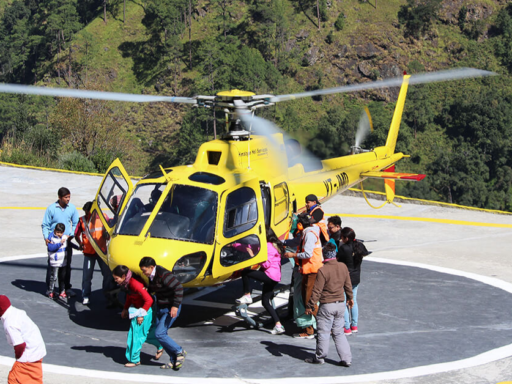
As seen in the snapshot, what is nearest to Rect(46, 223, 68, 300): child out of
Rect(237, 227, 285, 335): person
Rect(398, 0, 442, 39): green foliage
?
Rect(237, 227, 285, 335): person

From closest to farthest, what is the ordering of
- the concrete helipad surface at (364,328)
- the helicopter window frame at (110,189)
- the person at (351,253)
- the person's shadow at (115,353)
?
the concrete helipad surface at (364,328) → the person's shadow at (115,353) → the person at (351,253) → the helicopter window frame at (110,189)

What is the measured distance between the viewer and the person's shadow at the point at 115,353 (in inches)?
329

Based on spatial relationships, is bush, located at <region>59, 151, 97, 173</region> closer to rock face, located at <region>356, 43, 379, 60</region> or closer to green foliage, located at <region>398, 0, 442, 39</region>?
rock face, located at <region>356, 43, 379, 60</region>

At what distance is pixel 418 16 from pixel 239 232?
100845 millimetres

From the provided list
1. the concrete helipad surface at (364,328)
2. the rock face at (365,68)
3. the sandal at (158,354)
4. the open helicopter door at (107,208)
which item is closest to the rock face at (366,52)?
the rock face at (365,68)

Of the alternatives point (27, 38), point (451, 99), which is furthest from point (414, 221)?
point (27, 38)

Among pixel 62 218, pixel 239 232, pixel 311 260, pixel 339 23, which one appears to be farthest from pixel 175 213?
pixel 339 23

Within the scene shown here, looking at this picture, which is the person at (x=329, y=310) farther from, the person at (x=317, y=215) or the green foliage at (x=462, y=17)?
the green foliage at (x=462, y=17)

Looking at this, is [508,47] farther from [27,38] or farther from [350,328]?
[350,328]

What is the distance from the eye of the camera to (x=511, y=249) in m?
15.5

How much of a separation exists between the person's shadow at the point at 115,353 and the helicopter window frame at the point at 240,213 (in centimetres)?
219

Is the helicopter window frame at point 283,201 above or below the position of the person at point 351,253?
above

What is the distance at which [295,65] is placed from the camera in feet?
323

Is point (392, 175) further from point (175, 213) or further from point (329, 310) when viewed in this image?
point (329, 310)
